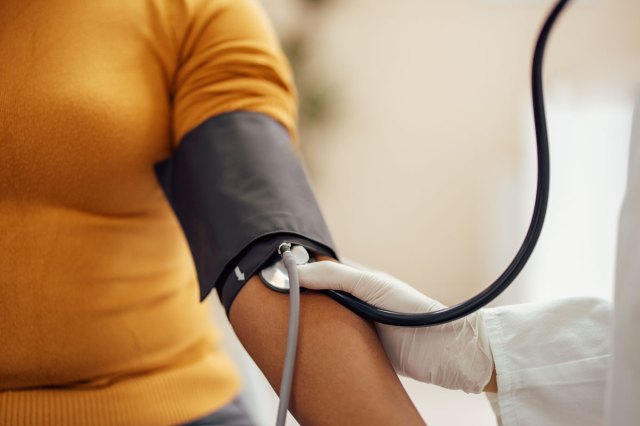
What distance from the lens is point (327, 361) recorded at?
65 centimetres

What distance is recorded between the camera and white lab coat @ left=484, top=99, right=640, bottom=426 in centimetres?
62

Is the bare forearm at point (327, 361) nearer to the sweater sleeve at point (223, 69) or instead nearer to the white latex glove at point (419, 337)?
the white latex glove at point (419, 337)

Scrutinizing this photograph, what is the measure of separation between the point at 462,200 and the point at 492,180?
0.25 meters

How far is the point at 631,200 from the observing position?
556mm

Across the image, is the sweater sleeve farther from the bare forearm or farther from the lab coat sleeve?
the lab coat sleeve

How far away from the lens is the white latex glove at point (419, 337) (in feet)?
2.16

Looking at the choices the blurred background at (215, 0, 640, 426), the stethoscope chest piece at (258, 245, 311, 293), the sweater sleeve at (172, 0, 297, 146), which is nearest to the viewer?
the stethoscope chest piece at (258, 245, 311, 293)

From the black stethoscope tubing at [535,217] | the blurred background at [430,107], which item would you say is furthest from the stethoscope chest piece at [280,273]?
the blurred background at [430,107]

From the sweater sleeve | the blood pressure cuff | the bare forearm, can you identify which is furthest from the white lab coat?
the sweater sleeve

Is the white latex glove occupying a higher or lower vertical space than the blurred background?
higher

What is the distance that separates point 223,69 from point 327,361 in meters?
0.39

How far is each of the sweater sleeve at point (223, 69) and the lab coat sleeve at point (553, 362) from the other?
391 mm

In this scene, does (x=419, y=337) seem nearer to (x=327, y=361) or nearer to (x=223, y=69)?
(x=327, y=361)

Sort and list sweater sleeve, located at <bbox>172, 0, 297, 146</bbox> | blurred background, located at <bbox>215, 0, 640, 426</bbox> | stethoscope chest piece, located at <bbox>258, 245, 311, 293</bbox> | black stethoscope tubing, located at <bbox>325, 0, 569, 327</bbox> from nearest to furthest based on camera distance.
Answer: black stethoscope tubing, located at <bbox>325, 0, 569, 327</bbox> → stethoscope chest piece, located at <bbox>258, 245, 311, 293</bbox> → sweater sleeve, located at <bbox>172, 0, 297, 146</bbox> → blurred background, located at <bbox>215, 0, 640, 426</bbox>
